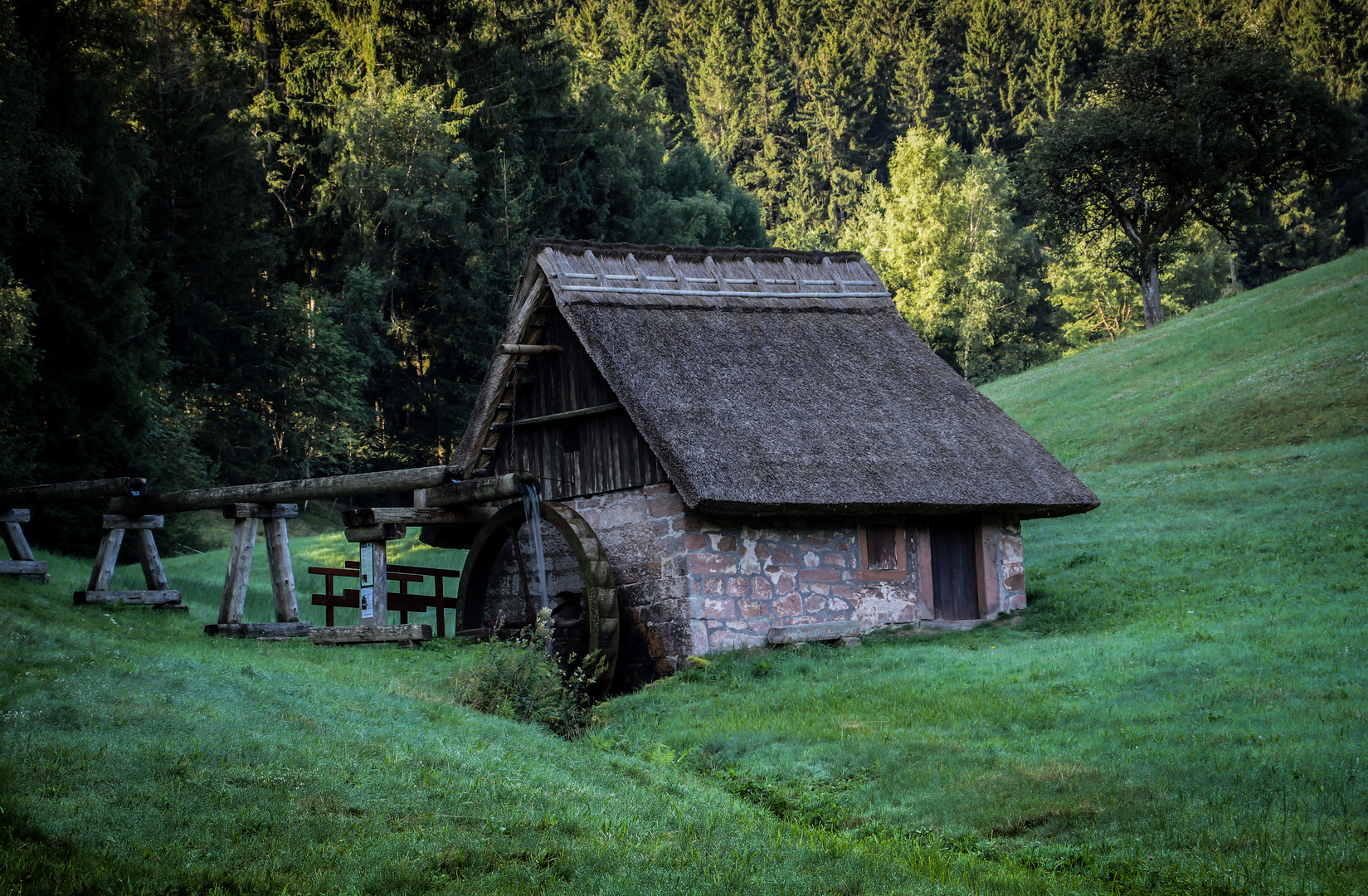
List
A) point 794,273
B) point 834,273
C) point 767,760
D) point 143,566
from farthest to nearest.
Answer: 1. point 834,273
2. point 794,273
3. point 143,566
4. point 767,760

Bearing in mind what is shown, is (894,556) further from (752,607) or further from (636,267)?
(636,267)

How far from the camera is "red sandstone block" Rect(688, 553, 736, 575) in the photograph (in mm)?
13789

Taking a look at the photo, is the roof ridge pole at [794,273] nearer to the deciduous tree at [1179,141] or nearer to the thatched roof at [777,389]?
the thatched roof at [777,389]

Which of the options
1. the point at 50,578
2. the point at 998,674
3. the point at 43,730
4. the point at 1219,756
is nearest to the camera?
the point at 43,730

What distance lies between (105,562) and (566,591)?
6.15 meters

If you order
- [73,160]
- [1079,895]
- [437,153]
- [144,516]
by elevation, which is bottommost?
[1079,895]

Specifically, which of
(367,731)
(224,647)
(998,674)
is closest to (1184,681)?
(998,674)

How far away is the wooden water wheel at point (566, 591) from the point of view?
45.3 ft

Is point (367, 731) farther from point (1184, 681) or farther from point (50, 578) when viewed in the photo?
point (50, 578)

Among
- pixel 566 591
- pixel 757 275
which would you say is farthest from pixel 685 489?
pixel 757 275

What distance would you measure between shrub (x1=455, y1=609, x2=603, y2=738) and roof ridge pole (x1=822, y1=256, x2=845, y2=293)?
8.89 m

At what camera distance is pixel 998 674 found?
11.6m

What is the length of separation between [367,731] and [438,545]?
9.96 m

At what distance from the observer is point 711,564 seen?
1388 centimetres
